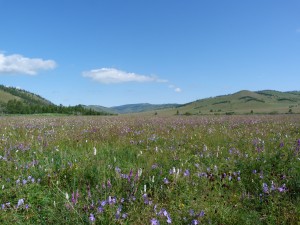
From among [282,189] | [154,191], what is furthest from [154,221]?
[282,189]

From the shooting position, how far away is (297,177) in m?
4.39

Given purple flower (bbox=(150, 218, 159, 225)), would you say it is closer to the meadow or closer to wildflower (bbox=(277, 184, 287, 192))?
the meadow

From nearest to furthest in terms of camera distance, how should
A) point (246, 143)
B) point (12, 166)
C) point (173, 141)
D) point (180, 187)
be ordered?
point (180, 187) → point (12, 166) → point (246, 143) → point (173, 141)

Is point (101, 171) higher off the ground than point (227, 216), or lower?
higher

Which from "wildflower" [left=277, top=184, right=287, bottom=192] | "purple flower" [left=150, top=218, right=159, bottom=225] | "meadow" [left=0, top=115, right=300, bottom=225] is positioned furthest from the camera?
"wildflower" [left=277, top=184, right=287, bottom=192]

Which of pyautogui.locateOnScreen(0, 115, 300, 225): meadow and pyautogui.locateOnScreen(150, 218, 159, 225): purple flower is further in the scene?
pyautogui.locateOnScreen(0, 115, 300, 225): meadow

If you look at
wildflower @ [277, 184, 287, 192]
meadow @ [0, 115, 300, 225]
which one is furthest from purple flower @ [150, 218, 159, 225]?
wildflower @ [277, 184, 287, 192]

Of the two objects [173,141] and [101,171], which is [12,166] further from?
[173,141]

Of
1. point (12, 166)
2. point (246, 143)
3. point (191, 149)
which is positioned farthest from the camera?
point (246, 143)

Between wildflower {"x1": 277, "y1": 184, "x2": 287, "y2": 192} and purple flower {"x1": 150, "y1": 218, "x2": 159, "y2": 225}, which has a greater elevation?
wildflower {"x1": 277, "y1": 184, "x2": 287, "y2": 192}

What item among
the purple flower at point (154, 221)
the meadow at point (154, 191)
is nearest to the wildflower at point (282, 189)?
the meadow at point (154, 191)

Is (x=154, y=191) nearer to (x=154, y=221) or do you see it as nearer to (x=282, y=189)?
(x=154, y=221)

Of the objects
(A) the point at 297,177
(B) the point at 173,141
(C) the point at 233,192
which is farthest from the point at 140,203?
(B) the point at 173,141

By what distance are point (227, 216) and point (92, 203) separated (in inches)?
65.8
